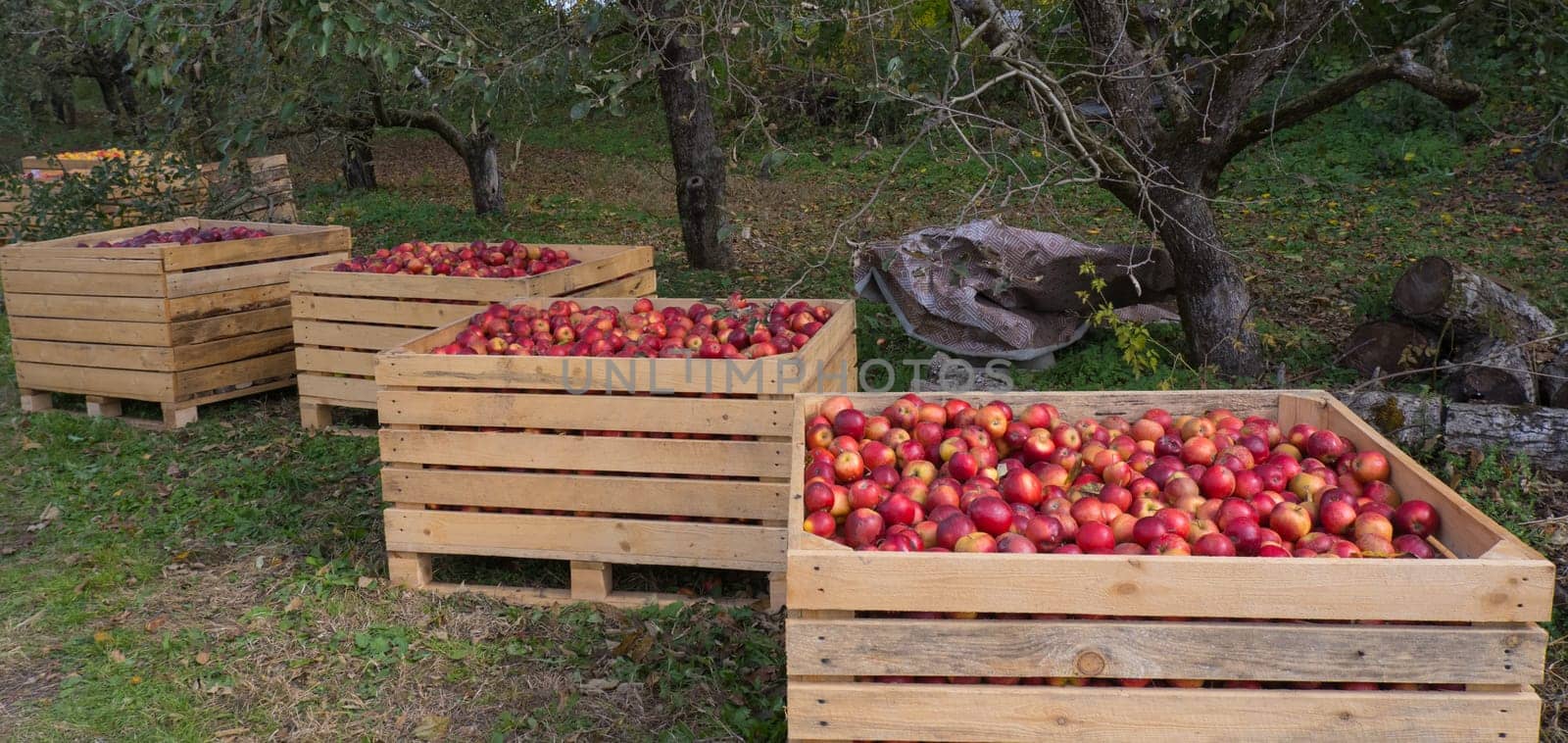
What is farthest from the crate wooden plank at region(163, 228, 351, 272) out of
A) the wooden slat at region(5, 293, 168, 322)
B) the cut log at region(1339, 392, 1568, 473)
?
the cut log at region(1339, 392, 1568, 473)

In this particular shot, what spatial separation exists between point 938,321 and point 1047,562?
4.17 metres

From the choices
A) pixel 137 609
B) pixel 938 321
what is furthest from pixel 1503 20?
pixel 137 609

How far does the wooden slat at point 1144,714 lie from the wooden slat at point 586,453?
167 cm

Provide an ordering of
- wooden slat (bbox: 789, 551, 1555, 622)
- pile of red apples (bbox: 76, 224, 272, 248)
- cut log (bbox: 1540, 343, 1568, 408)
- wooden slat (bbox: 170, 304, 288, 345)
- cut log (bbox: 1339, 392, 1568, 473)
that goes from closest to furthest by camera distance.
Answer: wooden slat (bbox: 789, 551, 1555, 622)
cut log (bbox: 1339, 392, 1568, 473)
cut log (bbox: 1540, 343, 1568, 408)
wooden slat (bbox: 170, 304, 288, 345)
pile of red apples (bbox: 76, 224, 272, 248)

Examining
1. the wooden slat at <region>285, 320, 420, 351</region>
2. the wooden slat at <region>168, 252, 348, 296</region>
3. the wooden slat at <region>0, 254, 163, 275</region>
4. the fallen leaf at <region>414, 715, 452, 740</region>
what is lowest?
the fallen leaf at <region>414, 715, 452, 740</region>

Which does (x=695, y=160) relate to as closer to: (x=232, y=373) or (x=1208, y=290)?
(x=232, y=373)

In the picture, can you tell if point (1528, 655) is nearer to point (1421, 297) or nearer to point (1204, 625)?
point (1204, 625)

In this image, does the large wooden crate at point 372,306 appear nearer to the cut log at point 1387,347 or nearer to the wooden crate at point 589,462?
the wooden crate at point 589,462

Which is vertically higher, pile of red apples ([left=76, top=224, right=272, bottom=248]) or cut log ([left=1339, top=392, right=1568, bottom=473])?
pile of red apples ([left=76, top=224, right=272, bottom=248])

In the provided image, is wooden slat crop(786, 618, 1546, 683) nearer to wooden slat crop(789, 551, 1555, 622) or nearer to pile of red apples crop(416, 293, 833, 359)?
wooden slat crop(789, 551, 1555, 622)

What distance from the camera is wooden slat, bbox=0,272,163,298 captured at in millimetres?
6215

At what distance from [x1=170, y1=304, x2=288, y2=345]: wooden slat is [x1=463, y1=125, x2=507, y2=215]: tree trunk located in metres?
5.04

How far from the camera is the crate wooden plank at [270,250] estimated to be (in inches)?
246

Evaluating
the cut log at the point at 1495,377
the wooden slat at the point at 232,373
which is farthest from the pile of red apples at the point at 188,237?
the cut log at the point at 1495,377
